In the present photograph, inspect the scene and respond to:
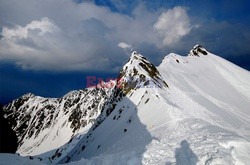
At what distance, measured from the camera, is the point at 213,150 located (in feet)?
49.5

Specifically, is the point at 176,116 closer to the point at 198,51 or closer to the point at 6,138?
the point at 6,138

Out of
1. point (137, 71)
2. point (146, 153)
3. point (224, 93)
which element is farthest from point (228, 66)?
point (146, 153)

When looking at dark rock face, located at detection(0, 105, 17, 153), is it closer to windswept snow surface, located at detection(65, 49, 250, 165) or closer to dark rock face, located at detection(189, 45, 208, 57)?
windswept snow surface, located at detection(65, 49, 250, 165)

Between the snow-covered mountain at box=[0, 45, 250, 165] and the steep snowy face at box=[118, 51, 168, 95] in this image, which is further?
the steep snowy face at box=[118, 51, 168, 95]

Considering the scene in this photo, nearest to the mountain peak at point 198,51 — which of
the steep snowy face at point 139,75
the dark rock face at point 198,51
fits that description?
the dark rock face at point 198,51

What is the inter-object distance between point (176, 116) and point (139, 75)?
27.9 m

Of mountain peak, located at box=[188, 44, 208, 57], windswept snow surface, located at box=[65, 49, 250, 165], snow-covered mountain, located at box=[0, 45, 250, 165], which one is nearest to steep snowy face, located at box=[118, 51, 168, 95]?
snow-covered mountain, located at box=[0, 45, 250, 165]

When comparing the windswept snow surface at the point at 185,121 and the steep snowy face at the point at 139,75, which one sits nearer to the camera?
the windswept snow surface at the point at 185,121

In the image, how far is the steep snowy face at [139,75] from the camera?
57.4 metres

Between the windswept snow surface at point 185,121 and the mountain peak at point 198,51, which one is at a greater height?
the mountain peak at point 198,51

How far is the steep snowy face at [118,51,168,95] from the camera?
57406 mm

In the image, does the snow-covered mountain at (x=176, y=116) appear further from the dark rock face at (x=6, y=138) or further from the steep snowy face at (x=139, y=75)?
the dark rock face at (x=6, y=138)

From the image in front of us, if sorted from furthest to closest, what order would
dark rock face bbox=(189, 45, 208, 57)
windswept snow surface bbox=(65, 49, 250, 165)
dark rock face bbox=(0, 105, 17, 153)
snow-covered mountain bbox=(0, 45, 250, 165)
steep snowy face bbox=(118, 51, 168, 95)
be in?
dark rock face bbox=(189, 45, 208, 57) → steep snowy face bbox=(118, 51, 168, 95) → dark rock face bbox=(0, 105, 17, 153) → snow-covered mountain bbox=(0, 45, 250, 165) → windswept snow surface bbox=(65, 49, 250, 165)

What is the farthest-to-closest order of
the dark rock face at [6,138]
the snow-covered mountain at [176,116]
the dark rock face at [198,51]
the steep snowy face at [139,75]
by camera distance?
the dark rock face at [198,51] < the steep snowy face at [139,75] < the dark rock face at [6,138] < the snow-covered mountain at [176,116]
